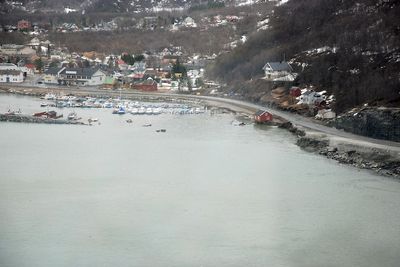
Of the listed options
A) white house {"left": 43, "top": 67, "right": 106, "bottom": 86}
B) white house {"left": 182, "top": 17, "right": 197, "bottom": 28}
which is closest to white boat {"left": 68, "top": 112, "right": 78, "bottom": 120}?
white house {"left": 43, "top": 67, "right": 106, "bottom": 86}

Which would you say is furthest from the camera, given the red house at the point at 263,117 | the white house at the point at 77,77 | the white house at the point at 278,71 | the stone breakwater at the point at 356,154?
the white house at the point at 77,77

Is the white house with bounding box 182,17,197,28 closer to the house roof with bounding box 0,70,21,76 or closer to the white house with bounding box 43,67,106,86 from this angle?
the white house with bounding box 43,67,106,86

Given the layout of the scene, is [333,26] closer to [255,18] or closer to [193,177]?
[255,18]

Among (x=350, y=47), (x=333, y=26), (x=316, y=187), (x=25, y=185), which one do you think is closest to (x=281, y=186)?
(x=316, y=187)

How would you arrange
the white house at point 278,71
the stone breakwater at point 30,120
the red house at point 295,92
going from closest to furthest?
the stone breakwater at point 30,120
the red house at point 295,92
the white house at point 278,71

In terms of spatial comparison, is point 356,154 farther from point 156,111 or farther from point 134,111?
point 134,111

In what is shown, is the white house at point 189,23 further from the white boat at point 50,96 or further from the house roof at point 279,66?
the white boat at point 50,96

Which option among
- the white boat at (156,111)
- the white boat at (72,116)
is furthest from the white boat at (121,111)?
the white boat at (72,116)
